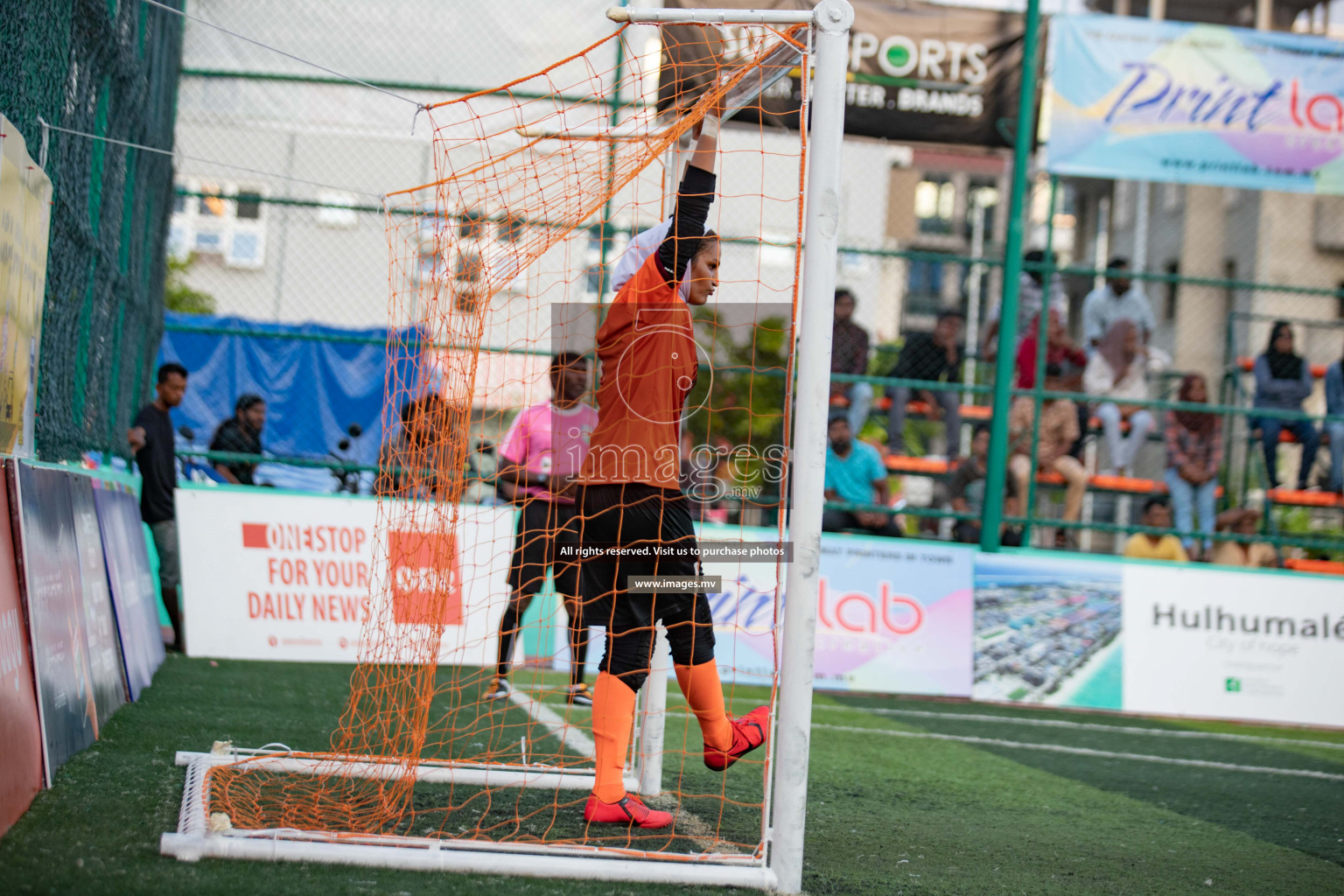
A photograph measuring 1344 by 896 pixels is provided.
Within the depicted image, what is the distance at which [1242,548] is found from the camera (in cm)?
1023

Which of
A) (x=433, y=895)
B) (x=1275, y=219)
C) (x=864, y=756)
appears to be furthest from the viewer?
(x=1275, y=219)

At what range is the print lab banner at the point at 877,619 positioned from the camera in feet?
27.4

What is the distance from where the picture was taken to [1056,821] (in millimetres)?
4555

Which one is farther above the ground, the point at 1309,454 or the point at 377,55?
the point at 377,55

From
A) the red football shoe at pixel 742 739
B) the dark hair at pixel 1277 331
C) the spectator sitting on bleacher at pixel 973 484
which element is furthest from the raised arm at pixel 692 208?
the dark hair at pixel 1277 331

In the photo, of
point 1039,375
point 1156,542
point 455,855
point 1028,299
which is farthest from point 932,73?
point 455,855

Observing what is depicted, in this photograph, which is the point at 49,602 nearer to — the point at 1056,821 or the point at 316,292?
the point at 1056,821

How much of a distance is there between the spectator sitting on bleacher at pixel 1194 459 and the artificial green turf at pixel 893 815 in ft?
11.5

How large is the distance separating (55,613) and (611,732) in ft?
6.87

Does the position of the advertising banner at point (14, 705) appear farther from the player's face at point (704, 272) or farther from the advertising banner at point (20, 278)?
the player's face at point (704, 272)

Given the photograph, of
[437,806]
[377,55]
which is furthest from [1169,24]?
[437,806]

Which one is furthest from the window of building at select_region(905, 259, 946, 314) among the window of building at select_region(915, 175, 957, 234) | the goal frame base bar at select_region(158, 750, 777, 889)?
the goal frame base bar at select_region(158, 750, 777, 889)

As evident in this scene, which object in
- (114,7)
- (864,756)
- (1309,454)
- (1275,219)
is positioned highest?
(1275,219)

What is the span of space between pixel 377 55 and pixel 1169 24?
20.8ft
